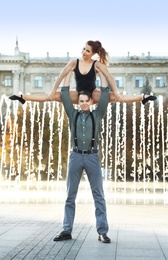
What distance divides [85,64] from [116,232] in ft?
7.28

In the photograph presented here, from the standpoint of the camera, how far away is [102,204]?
260 inches

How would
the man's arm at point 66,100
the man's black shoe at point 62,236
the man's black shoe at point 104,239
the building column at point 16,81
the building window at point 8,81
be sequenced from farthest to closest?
the building window at point 8,81 → the building column at point 16,81 → the man's arm at point 66,100 → the man's black shoe at point 62,236 → the man's black shoe at point 104,239

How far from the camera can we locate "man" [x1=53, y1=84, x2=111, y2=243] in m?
6.60

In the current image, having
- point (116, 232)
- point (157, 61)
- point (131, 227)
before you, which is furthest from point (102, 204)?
point (157, 61)

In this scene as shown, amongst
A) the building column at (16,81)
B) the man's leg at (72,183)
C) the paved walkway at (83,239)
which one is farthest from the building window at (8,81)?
the man's leg at (72,183)

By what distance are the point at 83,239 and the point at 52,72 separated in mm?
62807

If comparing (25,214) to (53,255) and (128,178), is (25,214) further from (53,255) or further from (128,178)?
(128,178)

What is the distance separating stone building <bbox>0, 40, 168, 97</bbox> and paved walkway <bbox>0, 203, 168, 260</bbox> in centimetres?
5883

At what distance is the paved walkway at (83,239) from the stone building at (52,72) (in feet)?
193

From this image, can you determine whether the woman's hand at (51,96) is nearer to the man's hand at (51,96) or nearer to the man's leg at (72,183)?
the man's hand at (51,96)

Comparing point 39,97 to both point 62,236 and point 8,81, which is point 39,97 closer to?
point 62,236

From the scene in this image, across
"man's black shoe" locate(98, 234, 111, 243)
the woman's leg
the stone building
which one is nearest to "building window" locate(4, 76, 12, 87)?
the stone building

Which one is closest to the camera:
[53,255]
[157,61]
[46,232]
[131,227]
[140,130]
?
[53,255]

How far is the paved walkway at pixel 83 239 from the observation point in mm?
5672
